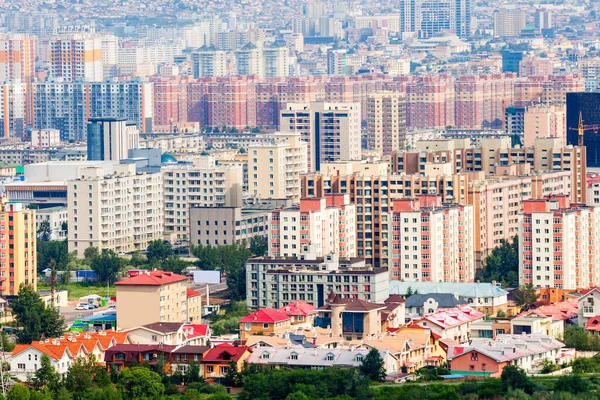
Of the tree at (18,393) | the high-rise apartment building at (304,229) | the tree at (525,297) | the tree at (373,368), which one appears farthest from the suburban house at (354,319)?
the tree at (18,393)

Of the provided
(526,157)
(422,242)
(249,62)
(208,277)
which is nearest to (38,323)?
(208,277)

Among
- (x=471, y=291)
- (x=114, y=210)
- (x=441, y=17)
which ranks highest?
(x=441, y=17)

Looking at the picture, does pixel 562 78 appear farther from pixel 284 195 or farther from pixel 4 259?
pixel 4 259

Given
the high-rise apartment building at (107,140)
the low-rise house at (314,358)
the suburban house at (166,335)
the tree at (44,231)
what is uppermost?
the high-rise apartment building at (107,140)

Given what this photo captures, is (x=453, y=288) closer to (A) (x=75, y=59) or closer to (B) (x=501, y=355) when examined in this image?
(B) (x=501, y=355)

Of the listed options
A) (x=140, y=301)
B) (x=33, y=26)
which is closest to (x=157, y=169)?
(x=140, y=301)

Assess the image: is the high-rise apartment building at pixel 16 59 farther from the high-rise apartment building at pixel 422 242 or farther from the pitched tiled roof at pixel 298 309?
the pitched tiled roof at pixel 298 309
